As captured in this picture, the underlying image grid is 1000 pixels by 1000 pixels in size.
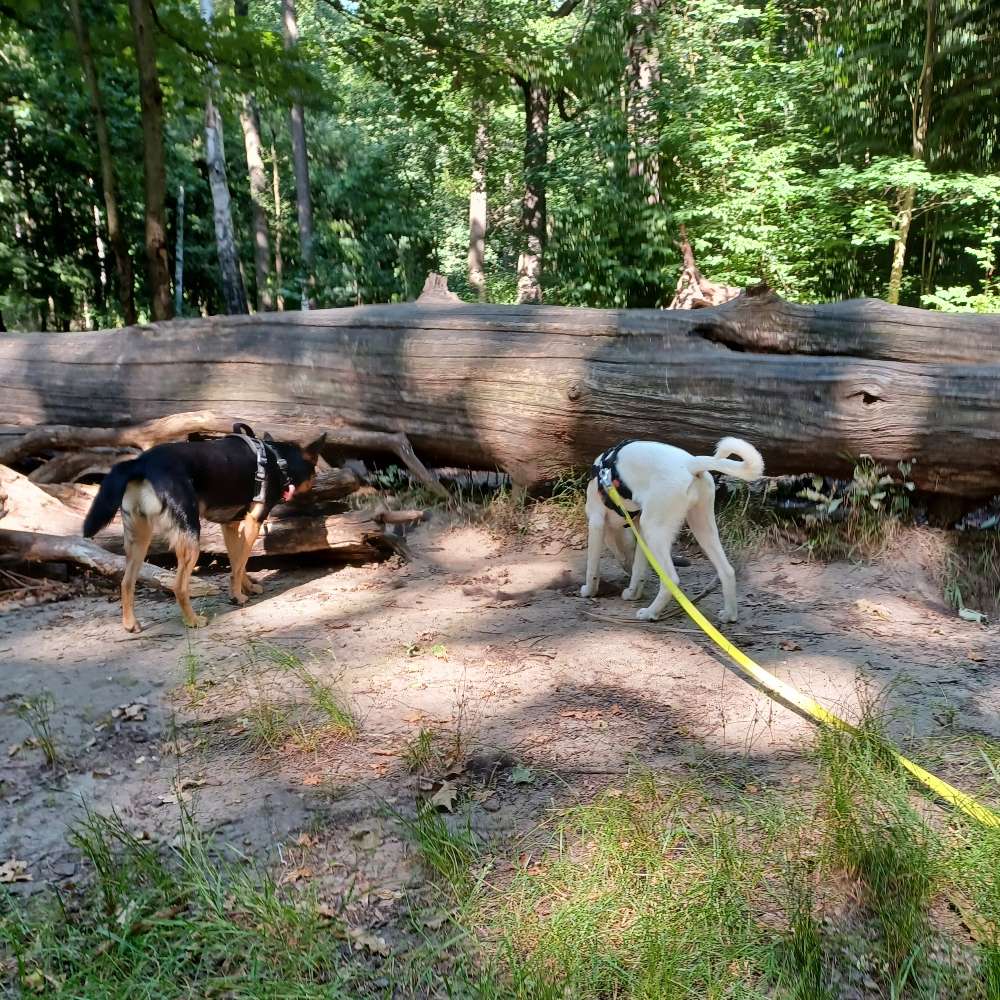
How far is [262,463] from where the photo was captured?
5496mm

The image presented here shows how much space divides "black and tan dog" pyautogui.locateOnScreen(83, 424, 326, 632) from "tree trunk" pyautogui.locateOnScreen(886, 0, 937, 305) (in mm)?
9604

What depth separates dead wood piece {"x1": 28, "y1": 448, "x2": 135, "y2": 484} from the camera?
7.36 metres

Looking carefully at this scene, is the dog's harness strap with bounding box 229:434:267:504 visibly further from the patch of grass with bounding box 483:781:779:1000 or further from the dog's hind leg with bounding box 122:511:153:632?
the patch of grass with bounding box 483:781:779:1000

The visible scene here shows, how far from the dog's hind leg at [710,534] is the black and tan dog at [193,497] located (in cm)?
290

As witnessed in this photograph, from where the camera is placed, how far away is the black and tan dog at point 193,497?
4840mm

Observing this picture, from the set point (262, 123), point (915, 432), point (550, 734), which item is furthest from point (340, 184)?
point (550, 734)

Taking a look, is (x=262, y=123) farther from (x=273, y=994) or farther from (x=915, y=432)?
(x=273, y=994)

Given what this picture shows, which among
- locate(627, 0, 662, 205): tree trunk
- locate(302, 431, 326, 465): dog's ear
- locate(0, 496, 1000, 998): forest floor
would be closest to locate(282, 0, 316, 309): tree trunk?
locate(627, 0, 662, 205): tree trunk

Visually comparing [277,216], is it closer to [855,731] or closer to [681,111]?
[681,111]

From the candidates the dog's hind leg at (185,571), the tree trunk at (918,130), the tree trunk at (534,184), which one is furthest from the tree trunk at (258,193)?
the dog's hind leg at (185,571)

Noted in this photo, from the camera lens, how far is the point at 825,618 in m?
5.09

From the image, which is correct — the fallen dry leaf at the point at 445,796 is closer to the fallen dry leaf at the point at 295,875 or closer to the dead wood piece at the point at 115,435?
the fallen dry leaf at the point at 295,875

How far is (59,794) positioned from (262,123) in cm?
3004

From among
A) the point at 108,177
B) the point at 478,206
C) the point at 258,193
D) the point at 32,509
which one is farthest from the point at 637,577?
the point at 258,193
